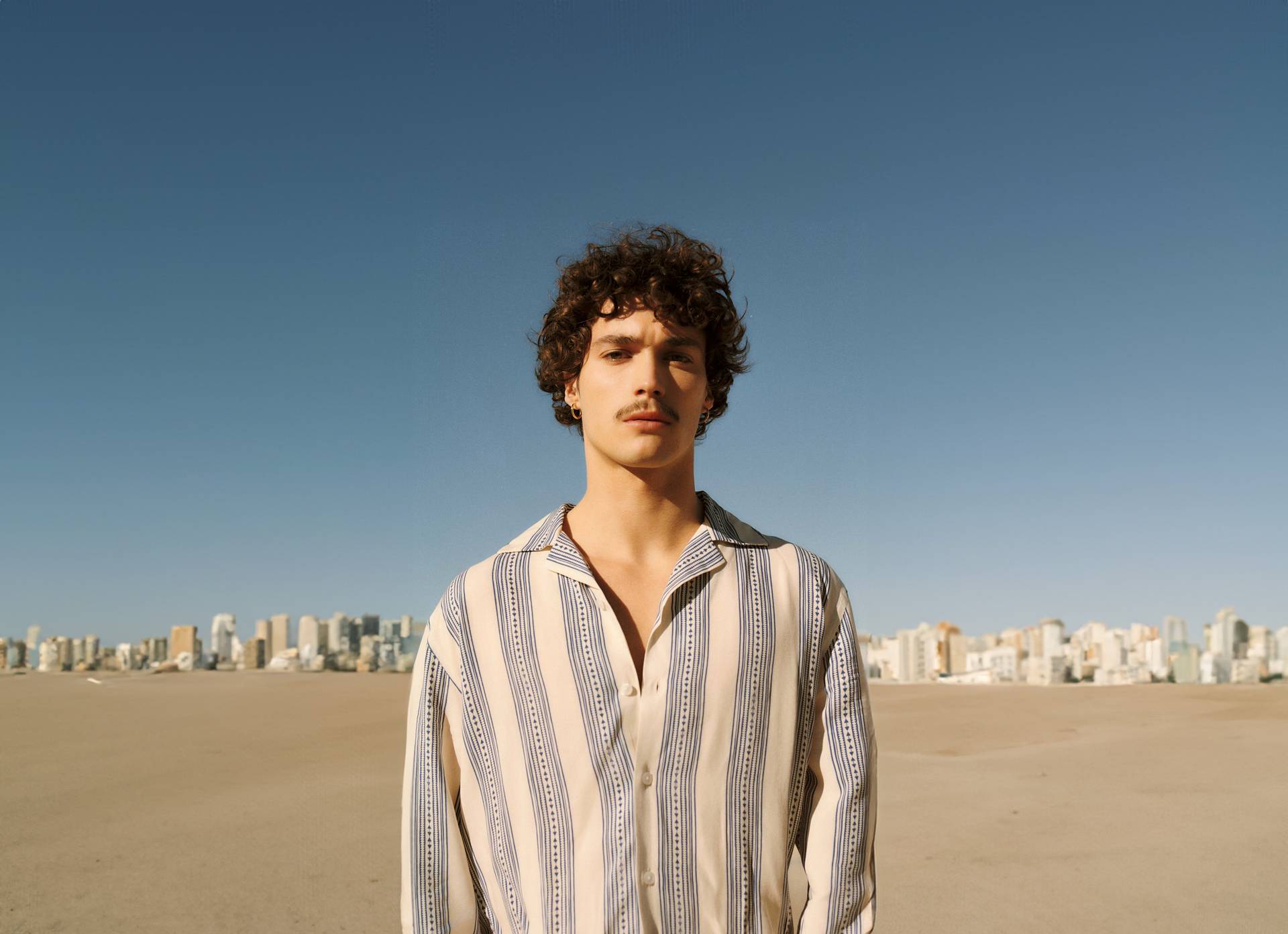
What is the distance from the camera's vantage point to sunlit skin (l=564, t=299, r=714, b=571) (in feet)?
7.10

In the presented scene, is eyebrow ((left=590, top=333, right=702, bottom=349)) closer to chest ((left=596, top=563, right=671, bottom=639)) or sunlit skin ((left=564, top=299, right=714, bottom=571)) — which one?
sunlit skin ((left=564, top=299, right=714, bottom=571))

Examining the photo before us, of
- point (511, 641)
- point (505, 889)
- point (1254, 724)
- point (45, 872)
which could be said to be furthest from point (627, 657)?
point (1254, 724)

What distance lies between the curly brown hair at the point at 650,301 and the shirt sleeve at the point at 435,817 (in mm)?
681

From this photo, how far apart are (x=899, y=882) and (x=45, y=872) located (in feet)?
17.1

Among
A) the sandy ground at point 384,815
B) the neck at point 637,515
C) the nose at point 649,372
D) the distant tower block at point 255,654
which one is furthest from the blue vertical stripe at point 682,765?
the distant tower block at point 255,654

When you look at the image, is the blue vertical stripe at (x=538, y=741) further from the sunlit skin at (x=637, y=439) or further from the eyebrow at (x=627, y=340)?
the eyebrow at (x=627, y=340)

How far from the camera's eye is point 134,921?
218 inches

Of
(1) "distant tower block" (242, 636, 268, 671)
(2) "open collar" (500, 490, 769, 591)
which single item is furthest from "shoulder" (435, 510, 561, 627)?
(1) "distant tower block" (242, 636, 268, 671)

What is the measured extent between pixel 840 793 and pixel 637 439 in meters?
0.84

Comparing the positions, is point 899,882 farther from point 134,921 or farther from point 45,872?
point 45,872

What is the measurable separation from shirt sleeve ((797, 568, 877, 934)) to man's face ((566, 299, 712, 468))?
1.55 feet

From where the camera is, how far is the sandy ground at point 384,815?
230 inches

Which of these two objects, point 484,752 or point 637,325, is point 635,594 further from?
point 637,325

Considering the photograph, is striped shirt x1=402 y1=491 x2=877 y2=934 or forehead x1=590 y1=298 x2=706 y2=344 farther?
forehead x1=590 y1=298 x2=706 y2=344
